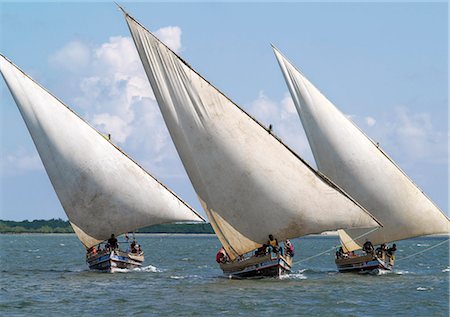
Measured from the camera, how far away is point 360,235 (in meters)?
52.3

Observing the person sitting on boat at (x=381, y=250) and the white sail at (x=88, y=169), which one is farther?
the white sail at (x=88, y=169)

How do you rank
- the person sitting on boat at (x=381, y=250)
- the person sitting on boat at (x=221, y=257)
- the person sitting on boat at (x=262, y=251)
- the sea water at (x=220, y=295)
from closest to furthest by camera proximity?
the sea water at (x=220, y=295), the person sitting on boat at (x=262, y=251), the person sitting on boat at (x=221, y=257), the person sitting on boat at (x=381, y=250)

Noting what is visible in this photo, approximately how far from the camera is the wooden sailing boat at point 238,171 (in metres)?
43.6

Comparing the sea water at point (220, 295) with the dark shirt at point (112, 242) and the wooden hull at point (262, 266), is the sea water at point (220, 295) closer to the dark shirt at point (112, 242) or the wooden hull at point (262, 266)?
the wooden hull at point (262, 266)

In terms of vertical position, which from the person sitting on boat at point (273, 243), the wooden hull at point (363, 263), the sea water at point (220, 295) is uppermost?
the person sitting on boat at point (273, 243)

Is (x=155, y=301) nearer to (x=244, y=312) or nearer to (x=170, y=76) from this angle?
(x=244, y=312)

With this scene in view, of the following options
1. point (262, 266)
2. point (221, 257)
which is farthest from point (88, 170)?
point (262, 266)

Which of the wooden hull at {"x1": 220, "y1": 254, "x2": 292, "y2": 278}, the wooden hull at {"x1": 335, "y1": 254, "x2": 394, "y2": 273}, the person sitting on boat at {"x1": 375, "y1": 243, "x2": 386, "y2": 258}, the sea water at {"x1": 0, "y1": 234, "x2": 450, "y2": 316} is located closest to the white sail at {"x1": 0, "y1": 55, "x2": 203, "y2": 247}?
the sea water at {"x1": 0, "y1": 234, "x2": 450, "y2": 316}

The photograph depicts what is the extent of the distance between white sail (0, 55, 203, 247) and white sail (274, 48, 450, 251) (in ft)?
26.5

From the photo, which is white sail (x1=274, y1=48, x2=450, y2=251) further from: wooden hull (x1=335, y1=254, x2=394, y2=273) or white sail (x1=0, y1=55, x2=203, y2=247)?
white sail (x1=0, y1=55, x2=203, y2=247)

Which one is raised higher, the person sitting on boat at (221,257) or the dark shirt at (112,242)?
the dark shirt at (112,242)

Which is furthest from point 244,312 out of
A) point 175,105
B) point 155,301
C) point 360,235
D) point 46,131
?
point 46,131

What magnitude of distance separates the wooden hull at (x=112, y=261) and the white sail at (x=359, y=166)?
12.7 metres

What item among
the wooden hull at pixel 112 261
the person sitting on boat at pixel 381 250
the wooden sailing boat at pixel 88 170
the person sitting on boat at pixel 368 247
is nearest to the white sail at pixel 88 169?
the wooden sailing boat at pixel 88 170
